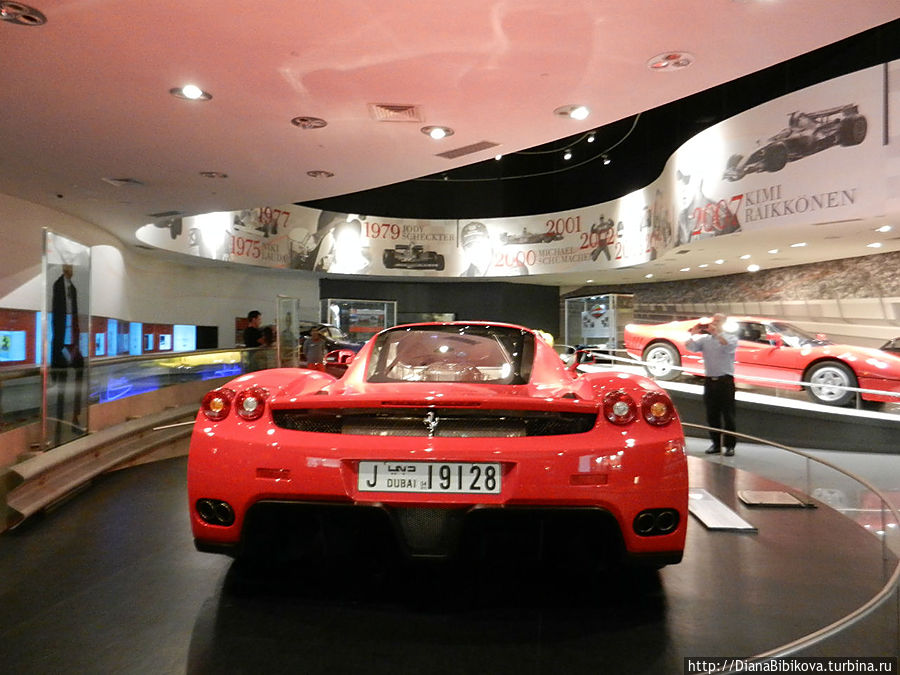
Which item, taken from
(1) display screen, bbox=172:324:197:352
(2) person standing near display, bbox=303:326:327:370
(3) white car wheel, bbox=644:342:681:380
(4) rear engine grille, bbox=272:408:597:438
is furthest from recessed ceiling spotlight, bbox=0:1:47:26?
(1) display screen, bbox=172:324:197:352

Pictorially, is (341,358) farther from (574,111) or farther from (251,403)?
(574,111)

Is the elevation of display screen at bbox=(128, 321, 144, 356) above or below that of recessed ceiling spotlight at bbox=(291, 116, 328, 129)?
below

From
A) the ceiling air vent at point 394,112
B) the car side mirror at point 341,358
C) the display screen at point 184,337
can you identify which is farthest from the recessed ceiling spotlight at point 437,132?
the display screen at point 184,337

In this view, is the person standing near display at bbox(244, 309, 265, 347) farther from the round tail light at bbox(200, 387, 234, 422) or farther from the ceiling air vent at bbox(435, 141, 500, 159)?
the round tail light at bbox(200, 387, 234, 422)

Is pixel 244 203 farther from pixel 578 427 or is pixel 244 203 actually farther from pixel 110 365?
pixel 578 427

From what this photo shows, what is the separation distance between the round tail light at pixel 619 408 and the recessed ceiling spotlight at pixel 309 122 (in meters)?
3.97

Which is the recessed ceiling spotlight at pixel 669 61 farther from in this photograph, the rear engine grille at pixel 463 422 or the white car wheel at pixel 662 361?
the white car wheel at pixel 662 361

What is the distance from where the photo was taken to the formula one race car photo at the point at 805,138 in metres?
7.30

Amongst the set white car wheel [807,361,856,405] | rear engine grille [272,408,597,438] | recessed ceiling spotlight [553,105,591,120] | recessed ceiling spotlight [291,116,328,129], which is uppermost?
recessed ceiling spotlight [553,105,591,120]

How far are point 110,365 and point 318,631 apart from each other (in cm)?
465

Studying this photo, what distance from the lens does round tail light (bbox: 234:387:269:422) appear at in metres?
2.29

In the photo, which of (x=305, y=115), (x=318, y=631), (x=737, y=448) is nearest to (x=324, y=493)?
(x=318, y=631)

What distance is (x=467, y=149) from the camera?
19.8 ft

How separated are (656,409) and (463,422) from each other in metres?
0.73
